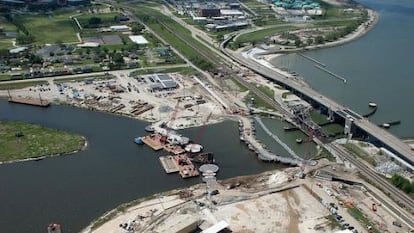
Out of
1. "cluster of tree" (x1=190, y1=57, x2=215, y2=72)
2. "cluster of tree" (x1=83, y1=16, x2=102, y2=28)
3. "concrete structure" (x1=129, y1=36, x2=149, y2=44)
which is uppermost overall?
"cluster of tree" (x1=83, y1=16, x2=102, y2=28)

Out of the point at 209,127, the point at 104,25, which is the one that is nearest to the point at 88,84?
the point at 209,127

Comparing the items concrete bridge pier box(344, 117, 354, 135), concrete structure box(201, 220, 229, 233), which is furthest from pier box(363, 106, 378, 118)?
concrete structure box(201, 220, 229, 233)

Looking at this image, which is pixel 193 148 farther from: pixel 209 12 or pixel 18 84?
pixel 209 12

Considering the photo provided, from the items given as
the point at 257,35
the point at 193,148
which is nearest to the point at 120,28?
the point at 257,35

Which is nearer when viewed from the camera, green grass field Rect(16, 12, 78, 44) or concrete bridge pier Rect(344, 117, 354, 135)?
concrete bridge pier Rect(344, 117, 354, 135)

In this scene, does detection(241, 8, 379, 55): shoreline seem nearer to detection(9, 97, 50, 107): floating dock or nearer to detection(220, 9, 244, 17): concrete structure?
detection(220, 9, 244, 17): concrete structure

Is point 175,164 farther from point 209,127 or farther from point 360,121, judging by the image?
point 360,121

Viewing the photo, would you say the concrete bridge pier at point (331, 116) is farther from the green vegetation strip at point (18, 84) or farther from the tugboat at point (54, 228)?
the green vegetation strip at point (18, 84)
